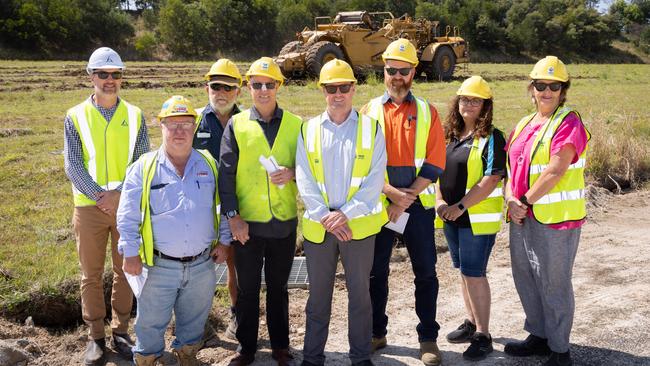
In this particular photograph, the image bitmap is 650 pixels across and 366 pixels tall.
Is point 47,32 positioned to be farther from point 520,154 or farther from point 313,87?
point 520,154

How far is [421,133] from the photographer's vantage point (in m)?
4.01

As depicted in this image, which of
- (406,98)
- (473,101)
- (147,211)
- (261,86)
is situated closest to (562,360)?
(473,101)

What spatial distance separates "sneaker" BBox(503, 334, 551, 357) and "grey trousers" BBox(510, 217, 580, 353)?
54 mm

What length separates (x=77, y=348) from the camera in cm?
450

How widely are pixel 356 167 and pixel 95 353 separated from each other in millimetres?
2194

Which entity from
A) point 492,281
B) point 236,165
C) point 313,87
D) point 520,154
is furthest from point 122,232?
point 313,87

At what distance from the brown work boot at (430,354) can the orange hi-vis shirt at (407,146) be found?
110cm

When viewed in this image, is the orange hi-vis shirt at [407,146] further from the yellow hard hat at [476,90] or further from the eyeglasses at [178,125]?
the eyeglasses at [178,125]

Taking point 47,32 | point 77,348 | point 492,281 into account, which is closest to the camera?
point 77,348

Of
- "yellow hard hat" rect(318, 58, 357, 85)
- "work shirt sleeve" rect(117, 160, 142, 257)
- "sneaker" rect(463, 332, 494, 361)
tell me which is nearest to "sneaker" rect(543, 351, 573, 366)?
"sneaker" rect(463, 332, 494, 361)

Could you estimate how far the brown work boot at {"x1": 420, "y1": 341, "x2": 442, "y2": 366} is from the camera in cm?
409

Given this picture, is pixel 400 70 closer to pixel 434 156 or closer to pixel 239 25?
pixel 434 156

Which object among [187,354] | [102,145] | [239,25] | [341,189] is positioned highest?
[239,25]

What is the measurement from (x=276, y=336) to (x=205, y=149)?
137 cm
